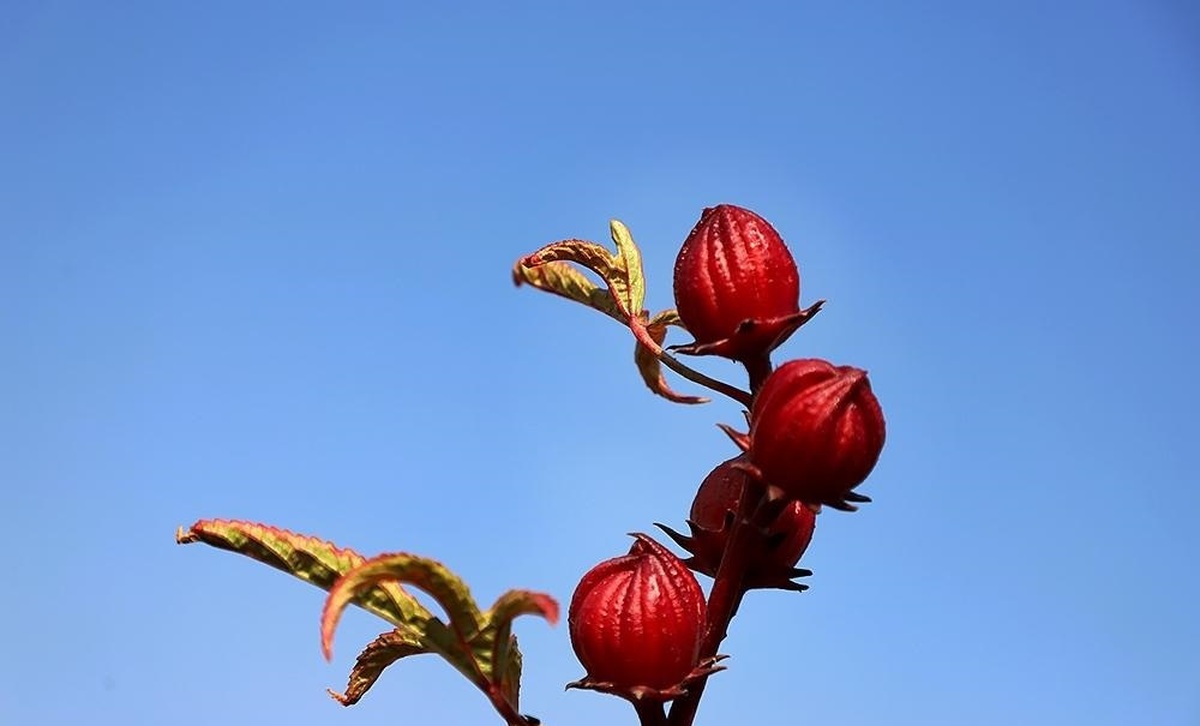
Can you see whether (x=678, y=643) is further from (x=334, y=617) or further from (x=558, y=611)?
(x=334, y=617)

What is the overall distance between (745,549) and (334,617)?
912 mm

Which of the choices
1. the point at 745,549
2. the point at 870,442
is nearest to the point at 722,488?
the point at 745,549

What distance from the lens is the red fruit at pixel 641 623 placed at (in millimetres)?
2467

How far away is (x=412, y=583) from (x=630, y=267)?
4.40 ft

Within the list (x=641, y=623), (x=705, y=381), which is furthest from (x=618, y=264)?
(x=641, y=623)

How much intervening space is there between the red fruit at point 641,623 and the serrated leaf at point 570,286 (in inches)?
39.9

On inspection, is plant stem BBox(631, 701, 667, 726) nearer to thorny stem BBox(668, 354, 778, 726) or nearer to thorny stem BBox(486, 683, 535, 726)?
thorny stem BBox(668, 354, 778, 726)

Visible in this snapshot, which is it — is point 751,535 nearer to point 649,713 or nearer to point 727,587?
point 727,587

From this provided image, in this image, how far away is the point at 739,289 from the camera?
2.72 m

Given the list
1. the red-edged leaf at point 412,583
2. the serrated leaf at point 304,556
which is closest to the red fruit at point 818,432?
the red-edged leaf at point 412,583

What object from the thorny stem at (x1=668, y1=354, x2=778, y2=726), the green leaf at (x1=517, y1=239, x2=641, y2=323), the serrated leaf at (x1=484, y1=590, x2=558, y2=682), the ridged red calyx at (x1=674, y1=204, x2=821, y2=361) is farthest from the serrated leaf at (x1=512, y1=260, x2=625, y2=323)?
the serrated leaf at (x1=484, y1=590, x2=558, y2=682)

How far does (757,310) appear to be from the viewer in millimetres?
2725

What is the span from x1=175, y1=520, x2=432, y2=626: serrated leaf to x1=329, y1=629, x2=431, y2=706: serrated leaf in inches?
6.6

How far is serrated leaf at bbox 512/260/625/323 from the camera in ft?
11.2
